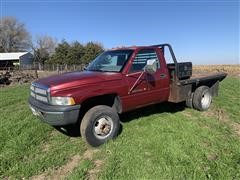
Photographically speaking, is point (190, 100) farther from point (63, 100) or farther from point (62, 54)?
point (62, 54)

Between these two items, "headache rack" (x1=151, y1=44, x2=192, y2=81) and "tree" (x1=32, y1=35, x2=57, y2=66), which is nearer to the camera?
"headache rack" (x1=151, y1=44, x2=192, y2=81)

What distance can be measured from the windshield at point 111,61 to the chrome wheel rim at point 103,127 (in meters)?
1.13

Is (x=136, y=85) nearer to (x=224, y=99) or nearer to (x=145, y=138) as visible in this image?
(x=145, y=138)

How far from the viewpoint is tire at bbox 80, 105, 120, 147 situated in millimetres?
4805

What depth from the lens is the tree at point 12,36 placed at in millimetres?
77188

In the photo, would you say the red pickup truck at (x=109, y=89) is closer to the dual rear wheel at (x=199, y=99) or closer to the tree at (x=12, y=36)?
the dual rear wheel at (x=199, y=99)

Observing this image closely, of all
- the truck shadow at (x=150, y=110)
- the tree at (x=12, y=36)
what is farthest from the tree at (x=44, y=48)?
the truck shadow at (x=150, y=110)

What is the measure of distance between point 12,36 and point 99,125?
8199cm

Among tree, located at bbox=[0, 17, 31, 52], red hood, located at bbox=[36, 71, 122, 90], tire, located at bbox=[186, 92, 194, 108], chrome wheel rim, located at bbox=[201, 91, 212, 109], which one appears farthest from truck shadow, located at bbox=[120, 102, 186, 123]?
tree, located at bbox=[0, 17, 31, 52]

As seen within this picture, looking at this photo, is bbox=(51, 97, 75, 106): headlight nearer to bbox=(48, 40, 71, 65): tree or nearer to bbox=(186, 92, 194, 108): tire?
bbox=(186, 92, 194, 108): tire

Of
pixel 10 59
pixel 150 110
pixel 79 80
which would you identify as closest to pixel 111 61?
pixel 79 80

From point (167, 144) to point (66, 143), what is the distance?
1986 millimetres

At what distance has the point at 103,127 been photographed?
5070mm

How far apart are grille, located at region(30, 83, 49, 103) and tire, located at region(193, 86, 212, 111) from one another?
4.26m
